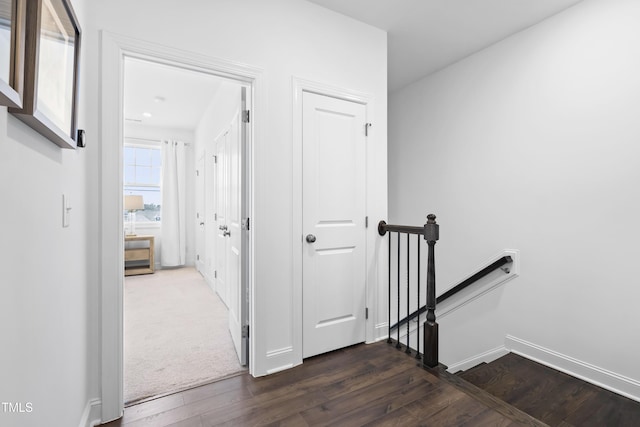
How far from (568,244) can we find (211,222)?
417 centimetres

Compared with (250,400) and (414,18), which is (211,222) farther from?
(414,18)

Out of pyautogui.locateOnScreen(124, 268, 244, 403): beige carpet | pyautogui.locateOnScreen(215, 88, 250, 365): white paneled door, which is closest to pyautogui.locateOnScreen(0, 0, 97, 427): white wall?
pyautogui.locateOnScreen(124, 268, 244, 403): beige carpet

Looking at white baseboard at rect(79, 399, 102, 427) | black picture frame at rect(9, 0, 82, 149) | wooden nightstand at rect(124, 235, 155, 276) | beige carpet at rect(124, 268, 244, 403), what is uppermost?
black picture frame at rect(9, 0, 82, 149)

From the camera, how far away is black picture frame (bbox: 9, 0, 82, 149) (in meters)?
0.70

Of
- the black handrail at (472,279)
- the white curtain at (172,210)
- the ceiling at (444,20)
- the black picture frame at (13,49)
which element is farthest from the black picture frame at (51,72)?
the white curtain at (172,210)

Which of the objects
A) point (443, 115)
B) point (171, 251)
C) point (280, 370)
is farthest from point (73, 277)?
point (171, 251)

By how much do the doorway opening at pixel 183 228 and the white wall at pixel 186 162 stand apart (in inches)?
0.7

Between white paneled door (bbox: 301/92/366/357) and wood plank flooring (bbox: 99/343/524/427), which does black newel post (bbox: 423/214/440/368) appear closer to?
wood plank flooring (bbox: 99/343/524/427)

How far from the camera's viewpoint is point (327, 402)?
1709mm

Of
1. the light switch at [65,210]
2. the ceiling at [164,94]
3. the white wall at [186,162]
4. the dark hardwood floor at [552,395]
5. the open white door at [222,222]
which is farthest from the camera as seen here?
the white wall at [186,162]

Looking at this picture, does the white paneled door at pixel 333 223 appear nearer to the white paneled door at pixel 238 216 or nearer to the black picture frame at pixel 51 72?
the white paneled door at pixel 238 216

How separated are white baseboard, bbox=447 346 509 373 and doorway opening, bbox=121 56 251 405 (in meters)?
2.25

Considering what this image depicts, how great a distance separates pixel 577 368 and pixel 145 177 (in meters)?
6.70

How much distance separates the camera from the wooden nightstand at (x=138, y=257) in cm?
516
